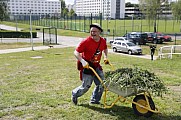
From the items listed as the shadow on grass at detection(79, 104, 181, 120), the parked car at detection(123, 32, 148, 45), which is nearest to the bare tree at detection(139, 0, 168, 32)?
the parked car at detection(123, 32, 148, 45)

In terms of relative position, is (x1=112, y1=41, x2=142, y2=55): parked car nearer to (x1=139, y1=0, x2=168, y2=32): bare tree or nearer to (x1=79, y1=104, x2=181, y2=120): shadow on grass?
(x1=79, y1=104, x2=181, y2=120): shadow on grass

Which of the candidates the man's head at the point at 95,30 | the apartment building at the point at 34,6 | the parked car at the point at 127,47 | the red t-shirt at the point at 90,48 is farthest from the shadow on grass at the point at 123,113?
the apartment building at the point at 34,6

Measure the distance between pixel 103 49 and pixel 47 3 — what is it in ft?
→ 453

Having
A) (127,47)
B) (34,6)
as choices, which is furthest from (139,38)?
(34,6)

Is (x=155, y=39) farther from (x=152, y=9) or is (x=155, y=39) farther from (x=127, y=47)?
(x=152, y=9)

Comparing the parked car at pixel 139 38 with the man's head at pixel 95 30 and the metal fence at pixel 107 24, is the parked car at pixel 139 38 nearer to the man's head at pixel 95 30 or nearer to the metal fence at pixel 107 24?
the metal fence at pixel 107 24

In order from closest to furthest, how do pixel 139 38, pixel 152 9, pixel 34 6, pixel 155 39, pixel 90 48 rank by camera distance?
pixel 90 48 < pixel 139 38 < pixel 155 39 < pixel 152 9 < pixel 34 6

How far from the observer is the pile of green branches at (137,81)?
4199 millimetres

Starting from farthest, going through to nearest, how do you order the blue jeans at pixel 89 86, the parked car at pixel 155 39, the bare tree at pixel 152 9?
the bare tree at pixel 152 9 < the parked car at pixel 155 39 < the blue jeans at pixel 89 86

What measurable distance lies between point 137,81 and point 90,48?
116 cm

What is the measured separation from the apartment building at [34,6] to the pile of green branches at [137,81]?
116895 mm

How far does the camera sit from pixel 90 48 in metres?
4.82

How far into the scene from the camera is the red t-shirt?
477cm

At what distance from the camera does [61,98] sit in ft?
18.8
